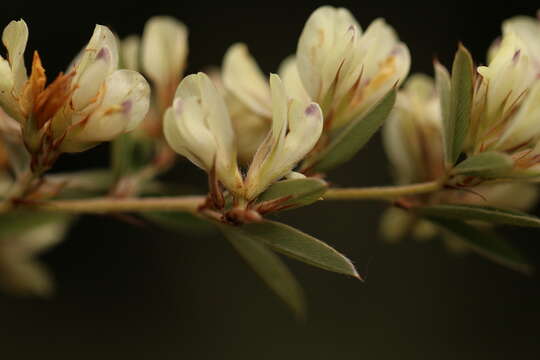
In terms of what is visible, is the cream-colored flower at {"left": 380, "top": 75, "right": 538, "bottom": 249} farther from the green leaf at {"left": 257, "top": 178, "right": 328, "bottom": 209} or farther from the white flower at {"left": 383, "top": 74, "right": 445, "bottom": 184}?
the green leaf at {"left": 257, "top": 178, "right": 328, "bottom": 209}

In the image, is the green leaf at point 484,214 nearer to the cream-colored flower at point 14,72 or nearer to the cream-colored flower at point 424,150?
the cream-colored flower at point 424,150

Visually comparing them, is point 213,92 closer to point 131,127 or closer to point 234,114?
point 131,127

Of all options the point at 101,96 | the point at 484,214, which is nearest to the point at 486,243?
the point at 484,214

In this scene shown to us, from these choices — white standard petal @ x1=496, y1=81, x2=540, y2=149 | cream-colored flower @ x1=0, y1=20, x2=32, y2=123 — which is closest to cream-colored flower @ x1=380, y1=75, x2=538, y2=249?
white standard petal @ x1=496, y1=81, x2=540, y2=149

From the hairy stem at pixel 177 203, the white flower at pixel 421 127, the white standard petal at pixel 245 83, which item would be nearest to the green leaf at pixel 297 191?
the hairy stem at pixel 177 203

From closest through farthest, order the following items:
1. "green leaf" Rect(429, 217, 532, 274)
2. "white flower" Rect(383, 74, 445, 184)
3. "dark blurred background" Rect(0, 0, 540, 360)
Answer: "green leaf" Rect(429, 217, 532, 274), "white flower" Rect(383, 74, 445, 184), "dark blurred background" Rect(0, 0, 540, 360)
